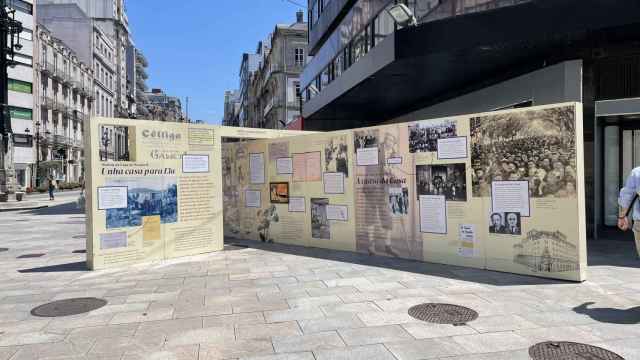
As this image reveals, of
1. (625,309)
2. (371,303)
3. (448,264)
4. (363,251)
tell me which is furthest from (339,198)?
(625,309)

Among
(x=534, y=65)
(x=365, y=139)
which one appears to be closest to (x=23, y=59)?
(x=365, y=139)

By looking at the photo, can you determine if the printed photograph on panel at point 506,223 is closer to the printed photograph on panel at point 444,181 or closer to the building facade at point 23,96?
the printed photograph on panel at point 444,181

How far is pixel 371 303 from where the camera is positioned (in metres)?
6.09

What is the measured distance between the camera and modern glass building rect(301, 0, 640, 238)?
934cm

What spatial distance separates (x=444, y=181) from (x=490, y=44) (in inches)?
145

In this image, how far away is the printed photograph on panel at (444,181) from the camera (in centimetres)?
813

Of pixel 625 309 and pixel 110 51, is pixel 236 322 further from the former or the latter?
pixel 110 51

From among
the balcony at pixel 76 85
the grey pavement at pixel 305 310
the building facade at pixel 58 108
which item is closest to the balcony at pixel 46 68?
the building facade at pixel 58 108

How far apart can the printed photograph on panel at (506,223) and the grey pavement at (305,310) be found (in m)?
0.74

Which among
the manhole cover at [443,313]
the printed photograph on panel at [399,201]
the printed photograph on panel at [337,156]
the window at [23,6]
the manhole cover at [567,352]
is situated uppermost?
the window at [23,6]

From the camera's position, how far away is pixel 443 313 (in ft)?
18.4

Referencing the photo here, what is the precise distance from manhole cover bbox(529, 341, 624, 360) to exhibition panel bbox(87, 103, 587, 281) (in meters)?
2.94

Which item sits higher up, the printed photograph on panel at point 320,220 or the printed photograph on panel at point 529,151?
the printed photograph on panel at point 529,151

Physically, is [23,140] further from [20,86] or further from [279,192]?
[279,192]
